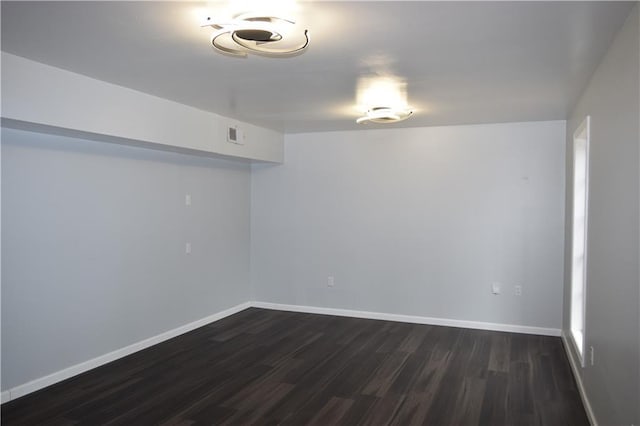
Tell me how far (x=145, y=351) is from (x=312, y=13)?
143 inches

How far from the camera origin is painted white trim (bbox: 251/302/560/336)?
528cm

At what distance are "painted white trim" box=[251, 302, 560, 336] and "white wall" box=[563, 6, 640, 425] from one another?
6.37 ft

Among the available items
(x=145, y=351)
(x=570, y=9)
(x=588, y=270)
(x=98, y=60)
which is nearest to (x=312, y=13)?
(x=570, y=9)

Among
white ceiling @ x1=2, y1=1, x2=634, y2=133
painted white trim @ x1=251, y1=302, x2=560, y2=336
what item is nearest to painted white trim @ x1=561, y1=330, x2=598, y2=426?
painted white trim @ x1=251, y1=302, x2=560, y2=336

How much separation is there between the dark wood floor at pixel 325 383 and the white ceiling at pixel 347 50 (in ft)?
7.55

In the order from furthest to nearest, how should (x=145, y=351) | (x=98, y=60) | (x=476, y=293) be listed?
(x=476, y=293) < (x=145, y=351) < (x=98, y=60)

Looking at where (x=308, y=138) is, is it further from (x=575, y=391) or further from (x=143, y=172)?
(x=575, y=391)

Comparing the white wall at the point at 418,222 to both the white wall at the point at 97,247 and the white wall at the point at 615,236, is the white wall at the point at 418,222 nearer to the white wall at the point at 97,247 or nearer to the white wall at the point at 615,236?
the white wall at the point at 97,247

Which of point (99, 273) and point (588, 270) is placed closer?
point (588, 270)

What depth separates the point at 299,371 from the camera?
163 inches

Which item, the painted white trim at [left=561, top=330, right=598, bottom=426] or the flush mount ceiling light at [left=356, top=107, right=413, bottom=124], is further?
the flush mount ceiling light at [left=356, top=107, right=413, bottom=124]

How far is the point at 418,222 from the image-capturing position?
573cm

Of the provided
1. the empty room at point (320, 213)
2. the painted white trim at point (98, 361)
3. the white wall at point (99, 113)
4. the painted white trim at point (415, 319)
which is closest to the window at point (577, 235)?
the empty room at point (320, 213)

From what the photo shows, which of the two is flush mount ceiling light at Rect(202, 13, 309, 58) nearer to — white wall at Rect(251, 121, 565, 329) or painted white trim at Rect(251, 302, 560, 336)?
white wall at Rect(251, 121, 565, 329)
